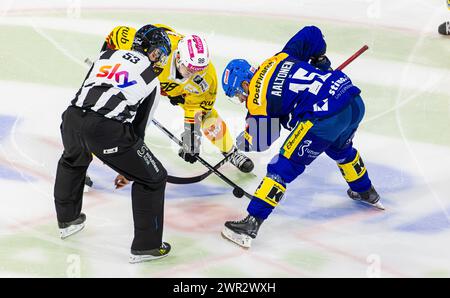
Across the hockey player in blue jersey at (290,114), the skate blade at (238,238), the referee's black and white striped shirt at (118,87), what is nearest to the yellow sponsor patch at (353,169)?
the hockey player in blue jersey at (290,114)

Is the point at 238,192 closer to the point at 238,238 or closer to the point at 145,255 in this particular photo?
the point at 238,238

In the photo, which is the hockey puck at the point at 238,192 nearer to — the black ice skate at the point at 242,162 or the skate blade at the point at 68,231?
the black ice skate at the point at 242,162

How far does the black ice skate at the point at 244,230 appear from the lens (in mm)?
4812

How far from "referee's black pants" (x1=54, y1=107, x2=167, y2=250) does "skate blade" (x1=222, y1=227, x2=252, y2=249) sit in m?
0.42

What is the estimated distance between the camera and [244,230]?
4820 mm

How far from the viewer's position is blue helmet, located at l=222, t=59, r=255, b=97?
4969 mm

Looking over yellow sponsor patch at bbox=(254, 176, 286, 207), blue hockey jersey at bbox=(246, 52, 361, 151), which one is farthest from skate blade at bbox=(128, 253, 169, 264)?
blue hockey jersey at bbox=(246, 52, 361, 151)

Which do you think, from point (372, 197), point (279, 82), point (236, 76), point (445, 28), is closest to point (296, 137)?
point (279, 82)

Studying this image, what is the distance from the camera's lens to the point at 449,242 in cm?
495

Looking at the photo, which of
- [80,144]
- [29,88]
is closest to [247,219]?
[80,144]

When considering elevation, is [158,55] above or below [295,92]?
above

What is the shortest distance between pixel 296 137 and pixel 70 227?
134 centimetres

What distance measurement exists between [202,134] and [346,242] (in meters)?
1.50
